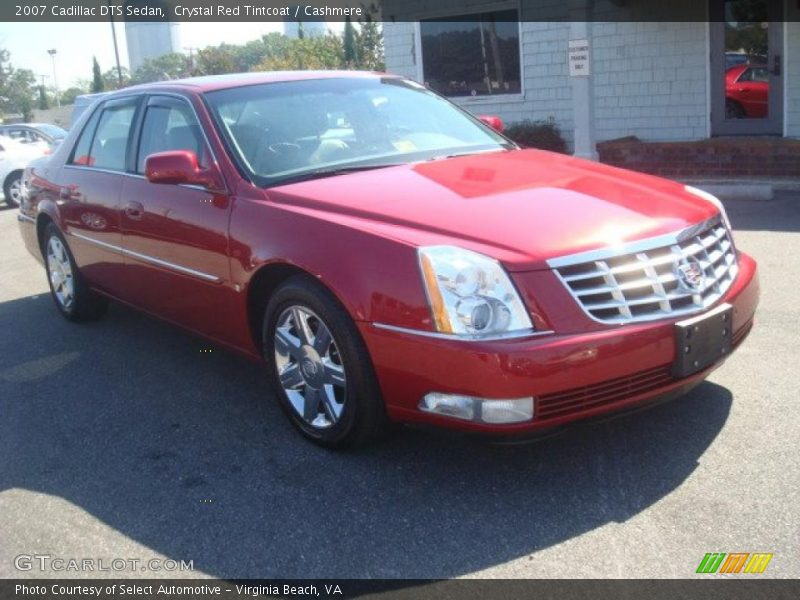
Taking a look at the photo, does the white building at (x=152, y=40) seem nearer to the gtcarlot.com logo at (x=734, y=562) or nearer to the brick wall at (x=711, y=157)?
the brick wall at (x=711, y=157)

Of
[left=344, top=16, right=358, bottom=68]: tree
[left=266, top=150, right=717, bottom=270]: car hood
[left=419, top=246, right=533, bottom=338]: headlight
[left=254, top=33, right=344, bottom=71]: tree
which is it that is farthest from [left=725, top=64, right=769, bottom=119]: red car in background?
[left=344, top=16, right=358, bottom=68]: tree

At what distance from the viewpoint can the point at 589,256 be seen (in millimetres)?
3463

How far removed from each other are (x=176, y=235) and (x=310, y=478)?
5.40ft

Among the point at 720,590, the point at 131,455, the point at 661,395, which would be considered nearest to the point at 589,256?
the point at 661,395

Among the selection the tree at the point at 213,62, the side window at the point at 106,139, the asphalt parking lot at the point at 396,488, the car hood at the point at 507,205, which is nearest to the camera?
the asphalt parking lot at the point at 396,488

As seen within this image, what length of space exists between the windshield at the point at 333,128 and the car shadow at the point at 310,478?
127cm

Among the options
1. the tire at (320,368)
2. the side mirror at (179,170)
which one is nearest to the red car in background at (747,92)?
the side mirror at (179,170)

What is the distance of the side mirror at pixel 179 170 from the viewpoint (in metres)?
4.50

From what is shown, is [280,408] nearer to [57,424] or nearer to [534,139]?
[57,424]

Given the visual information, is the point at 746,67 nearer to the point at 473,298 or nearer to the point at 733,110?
the point at 733,110

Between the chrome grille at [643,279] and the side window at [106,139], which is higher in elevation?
the side window at [106,139]

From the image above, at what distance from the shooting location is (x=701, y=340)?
3.60 metres

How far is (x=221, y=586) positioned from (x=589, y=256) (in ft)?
5.74

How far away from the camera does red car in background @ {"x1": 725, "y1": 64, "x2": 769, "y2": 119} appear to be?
1265 cm
